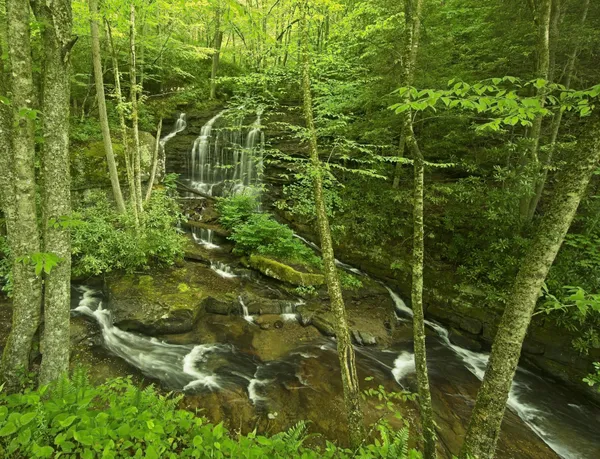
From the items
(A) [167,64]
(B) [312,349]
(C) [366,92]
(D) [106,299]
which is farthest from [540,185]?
(A) [167,64]

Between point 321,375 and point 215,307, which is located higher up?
point 215,307

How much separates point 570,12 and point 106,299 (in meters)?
15.4

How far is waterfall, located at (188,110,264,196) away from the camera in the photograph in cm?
1573

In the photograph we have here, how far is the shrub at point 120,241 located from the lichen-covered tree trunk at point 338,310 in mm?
6402

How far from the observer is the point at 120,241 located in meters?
8.60

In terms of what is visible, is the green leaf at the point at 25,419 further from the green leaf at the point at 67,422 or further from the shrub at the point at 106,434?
the green leaf at the point at 67,422

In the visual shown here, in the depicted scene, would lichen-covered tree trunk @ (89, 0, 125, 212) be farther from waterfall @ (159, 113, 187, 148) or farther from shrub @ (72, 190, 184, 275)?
waterfall @ (159, 113, 187, 148)

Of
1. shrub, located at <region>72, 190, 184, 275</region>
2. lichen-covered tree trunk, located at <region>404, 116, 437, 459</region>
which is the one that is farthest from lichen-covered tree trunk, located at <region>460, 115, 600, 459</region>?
shrub, located at <region>72, 190, 184, 275</region>

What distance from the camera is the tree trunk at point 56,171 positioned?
10.2 ft

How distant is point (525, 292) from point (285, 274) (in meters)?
7.97

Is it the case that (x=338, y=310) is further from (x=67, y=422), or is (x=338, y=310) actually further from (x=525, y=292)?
(x=67, y=422)

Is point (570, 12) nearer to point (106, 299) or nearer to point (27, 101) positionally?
point (27, 101)

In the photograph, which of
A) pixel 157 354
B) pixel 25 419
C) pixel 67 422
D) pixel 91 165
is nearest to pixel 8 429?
pixel 25 419

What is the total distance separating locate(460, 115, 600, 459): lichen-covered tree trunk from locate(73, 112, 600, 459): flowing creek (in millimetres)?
3365
